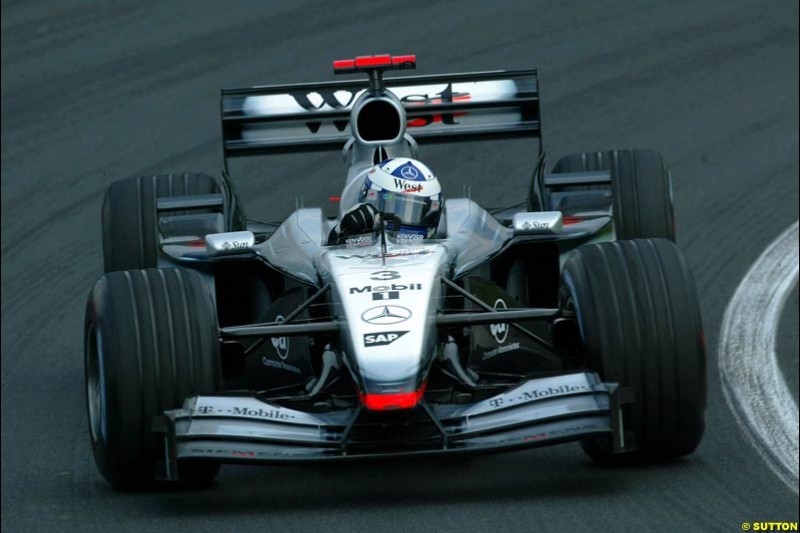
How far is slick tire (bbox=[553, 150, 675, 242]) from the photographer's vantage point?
10.9 m

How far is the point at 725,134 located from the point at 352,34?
4299 mm

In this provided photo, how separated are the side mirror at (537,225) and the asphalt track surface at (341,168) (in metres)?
1.26

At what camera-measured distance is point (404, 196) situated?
382 inches

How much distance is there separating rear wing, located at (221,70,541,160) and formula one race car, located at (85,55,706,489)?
3.15ft

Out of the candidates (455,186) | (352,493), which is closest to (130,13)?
(455,186)

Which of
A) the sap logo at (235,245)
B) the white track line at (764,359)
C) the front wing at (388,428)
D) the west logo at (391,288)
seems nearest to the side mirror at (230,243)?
the sap logo at (235,245)

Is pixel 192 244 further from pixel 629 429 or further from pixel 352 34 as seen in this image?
pixel 352 34

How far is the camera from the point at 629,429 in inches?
325

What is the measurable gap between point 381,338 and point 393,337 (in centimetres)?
5

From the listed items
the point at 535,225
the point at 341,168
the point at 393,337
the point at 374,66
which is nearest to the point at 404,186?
the point at 535,225

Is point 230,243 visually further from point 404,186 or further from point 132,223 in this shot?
point 132,223

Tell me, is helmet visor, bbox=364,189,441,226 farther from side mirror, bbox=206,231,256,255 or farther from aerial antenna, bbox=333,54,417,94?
aerial antenna, bbox=333,54,417,94

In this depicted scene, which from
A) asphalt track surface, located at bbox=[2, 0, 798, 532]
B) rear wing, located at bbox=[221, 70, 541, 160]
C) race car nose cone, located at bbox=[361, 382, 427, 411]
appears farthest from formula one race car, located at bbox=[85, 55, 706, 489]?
rear wing, located at bbox=[221, 70, 541, 160]

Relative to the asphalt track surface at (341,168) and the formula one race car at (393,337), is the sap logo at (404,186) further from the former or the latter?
the asphalt track surface at (341,168)
